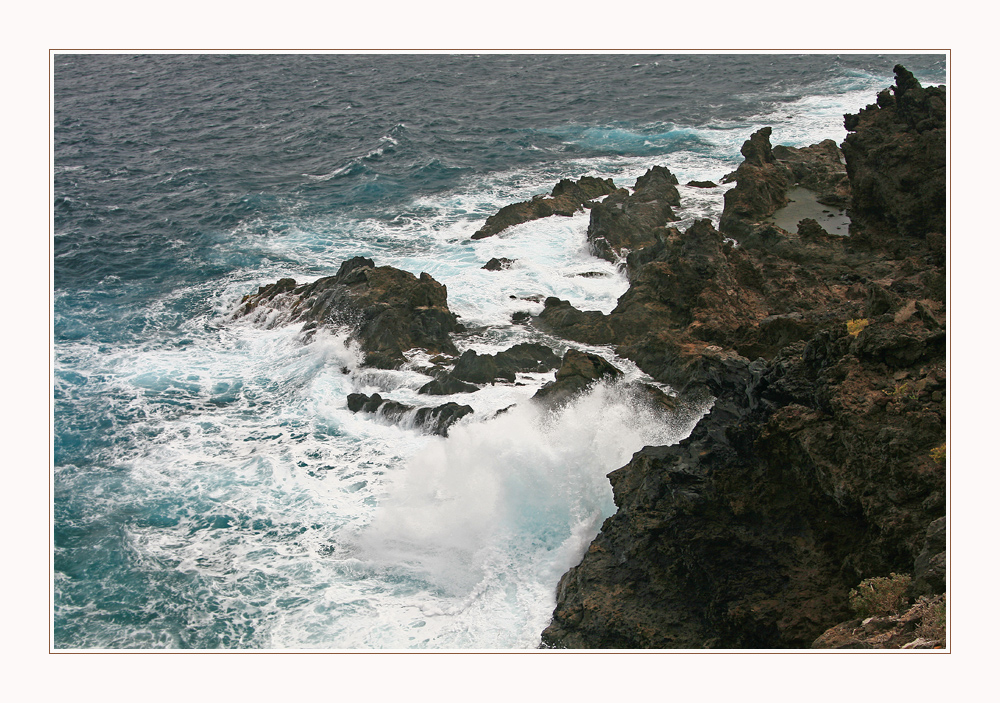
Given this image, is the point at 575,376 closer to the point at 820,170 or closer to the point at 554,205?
the point at 554,205

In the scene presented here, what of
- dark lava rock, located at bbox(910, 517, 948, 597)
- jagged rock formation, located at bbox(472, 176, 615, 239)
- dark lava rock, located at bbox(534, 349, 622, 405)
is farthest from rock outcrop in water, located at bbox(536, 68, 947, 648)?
jagged rock formation, located at bbox(472, 176, 615, 239)

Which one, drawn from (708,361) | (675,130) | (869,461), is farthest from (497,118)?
(869,461)

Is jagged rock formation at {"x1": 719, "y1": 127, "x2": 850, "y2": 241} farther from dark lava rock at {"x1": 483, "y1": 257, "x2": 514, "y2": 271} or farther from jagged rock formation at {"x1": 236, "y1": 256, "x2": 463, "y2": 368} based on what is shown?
jagged rock formation at {"x1": 236, "y1": 256, "x2": 463, "y2": 368}

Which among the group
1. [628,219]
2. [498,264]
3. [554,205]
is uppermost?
[554,205]

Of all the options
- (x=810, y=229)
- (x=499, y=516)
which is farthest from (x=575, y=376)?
(x=810, y=229)

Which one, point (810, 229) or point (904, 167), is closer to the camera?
point (904, 167)

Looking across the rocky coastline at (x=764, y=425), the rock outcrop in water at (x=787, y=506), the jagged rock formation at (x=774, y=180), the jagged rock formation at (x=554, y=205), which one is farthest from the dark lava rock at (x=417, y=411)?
the jagged rock formation at (x=774, y=180)
